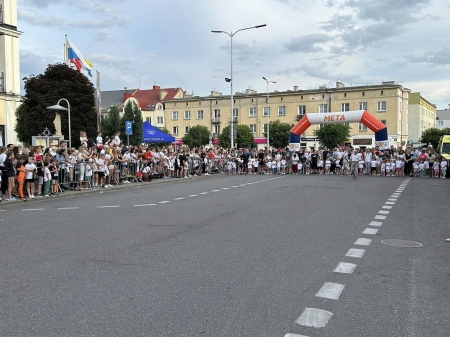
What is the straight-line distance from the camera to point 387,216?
11211mm

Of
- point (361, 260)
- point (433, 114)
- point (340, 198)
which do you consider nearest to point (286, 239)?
point (361, 260)

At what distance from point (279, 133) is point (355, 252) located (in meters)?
72.2

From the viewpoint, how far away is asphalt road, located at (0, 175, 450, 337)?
14.2 ft

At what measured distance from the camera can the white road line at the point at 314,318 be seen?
432 cm

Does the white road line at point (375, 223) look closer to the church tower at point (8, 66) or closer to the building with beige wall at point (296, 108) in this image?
the church tower at point (8, 66)

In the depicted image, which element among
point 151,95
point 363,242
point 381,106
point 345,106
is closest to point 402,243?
point 363,242

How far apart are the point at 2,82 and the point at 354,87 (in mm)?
59638

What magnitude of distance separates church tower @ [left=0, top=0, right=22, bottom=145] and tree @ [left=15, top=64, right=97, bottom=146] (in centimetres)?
694

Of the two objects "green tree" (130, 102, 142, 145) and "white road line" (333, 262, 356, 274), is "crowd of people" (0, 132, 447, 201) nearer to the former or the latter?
"white road line" (333, 262, 356, 274)

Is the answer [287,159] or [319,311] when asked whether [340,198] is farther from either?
[287,159]

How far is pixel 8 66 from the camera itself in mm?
31609

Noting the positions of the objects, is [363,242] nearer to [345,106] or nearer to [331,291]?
[331,291]

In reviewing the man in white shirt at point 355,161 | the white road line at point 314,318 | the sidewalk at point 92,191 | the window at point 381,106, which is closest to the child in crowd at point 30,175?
the sidewalk at point 92,191

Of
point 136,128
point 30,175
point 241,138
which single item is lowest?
point 30,175
